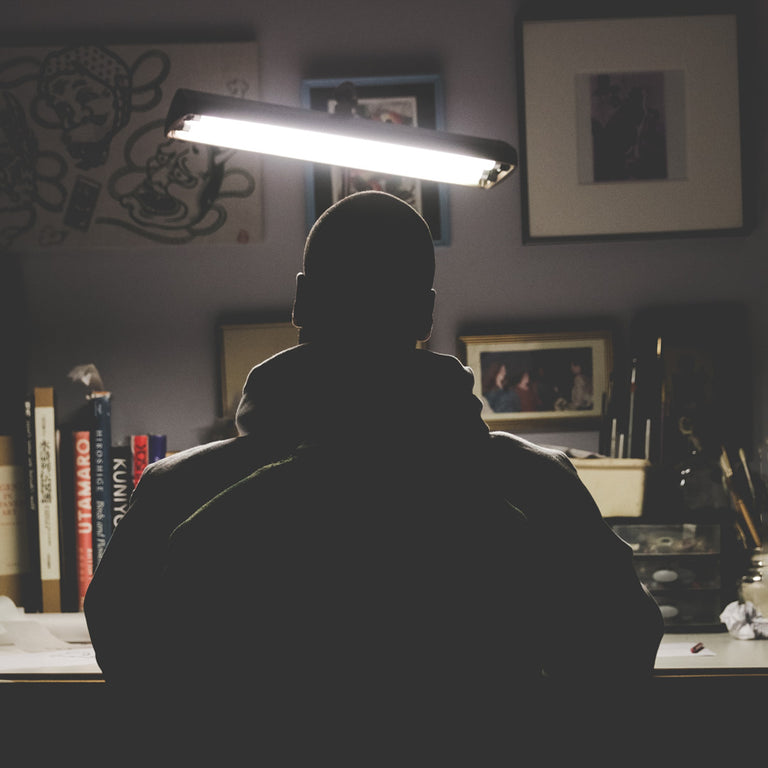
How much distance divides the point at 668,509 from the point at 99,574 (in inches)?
36.5

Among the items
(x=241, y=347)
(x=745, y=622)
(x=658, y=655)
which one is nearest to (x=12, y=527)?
(x=241, y=347)

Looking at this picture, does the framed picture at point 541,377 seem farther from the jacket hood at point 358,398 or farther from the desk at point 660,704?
the jacket hood at point 358,398

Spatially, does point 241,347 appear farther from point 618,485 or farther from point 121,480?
point 618,485

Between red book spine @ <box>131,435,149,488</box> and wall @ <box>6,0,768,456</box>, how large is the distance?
0.19m

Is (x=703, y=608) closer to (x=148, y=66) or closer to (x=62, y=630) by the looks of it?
(x=62, y=630)

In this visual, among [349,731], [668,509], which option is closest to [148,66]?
[668,509]

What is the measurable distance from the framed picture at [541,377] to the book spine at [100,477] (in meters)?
0.71

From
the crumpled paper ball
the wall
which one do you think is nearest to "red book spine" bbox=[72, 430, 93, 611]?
the wall

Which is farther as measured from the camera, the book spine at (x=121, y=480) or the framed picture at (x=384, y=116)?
the framed picture at (x=384, y=116)

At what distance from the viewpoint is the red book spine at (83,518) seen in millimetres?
1469

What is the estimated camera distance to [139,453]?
1.52m

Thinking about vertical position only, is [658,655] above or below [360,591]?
below

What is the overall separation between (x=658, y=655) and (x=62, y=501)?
102 cm

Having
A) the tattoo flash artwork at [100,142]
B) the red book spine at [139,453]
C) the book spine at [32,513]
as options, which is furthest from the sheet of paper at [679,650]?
the tattoo flash artwork at [100,142]
